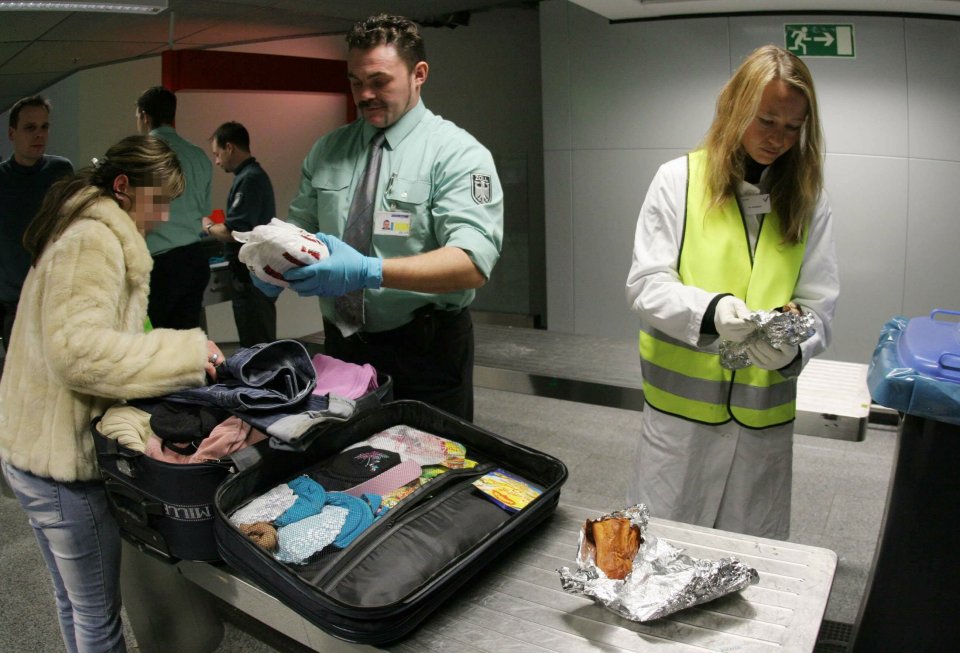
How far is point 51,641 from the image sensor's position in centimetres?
234

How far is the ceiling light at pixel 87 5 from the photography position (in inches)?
97.3

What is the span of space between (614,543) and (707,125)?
147 inches

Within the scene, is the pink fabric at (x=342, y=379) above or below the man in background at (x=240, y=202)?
below

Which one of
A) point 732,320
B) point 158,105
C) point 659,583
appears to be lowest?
point 659,583

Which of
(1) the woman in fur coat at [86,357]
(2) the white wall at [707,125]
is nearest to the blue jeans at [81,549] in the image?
(1) the woman in fur coat at [86,357]

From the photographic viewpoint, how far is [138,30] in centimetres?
343

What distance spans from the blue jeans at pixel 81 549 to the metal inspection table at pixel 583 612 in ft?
1.69

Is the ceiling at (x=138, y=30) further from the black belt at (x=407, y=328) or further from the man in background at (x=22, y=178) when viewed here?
the black belt at (x=407, y=328)

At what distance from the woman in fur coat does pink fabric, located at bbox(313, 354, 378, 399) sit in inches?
8.4

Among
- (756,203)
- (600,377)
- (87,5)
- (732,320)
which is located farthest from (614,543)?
(87,5)

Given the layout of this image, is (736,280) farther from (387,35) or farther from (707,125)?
(707,125)

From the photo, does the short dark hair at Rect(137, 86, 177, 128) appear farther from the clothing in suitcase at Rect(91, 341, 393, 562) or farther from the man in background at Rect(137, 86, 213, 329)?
the clothing in suitcase at Rect(91, 341, 393, 562)

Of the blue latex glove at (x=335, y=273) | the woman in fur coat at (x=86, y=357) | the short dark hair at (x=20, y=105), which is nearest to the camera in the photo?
the woman in fur coat at (x=86, y=357)

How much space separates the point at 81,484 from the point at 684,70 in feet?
12.9
